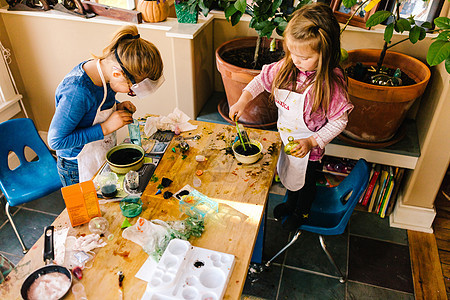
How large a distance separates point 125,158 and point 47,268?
24.6 inches

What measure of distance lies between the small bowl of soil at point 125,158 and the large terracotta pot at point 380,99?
1284 millimetres

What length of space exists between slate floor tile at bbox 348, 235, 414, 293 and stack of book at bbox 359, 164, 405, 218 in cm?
28

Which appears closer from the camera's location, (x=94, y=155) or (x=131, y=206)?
(x=131, y=206)

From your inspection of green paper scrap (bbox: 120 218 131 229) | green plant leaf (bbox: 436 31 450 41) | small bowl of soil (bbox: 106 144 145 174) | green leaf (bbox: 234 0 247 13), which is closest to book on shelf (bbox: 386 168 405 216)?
green plant leaf (bbox: 436 31 450 41)

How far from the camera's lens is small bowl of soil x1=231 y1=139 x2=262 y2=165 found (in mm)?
1738

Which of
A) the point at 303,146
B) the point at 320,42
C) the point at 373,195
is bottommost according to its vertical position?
the point at 373,195

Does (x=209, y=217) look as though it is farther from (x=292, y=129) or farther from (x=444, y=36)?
(x=444, y=36)

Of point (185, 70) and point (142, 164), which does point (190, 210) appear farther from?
point (185, 70)

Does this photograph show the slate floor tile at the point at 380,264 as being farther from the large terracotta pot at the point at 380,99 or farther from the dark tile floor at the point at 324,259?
the large terracotta pot at the point at 380,99

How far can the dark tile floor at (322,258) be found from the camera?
2139 millimetres

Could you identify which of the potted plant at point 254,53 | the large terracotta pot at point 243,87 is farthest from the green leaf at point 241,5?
the large terracotta pot at point 243,87

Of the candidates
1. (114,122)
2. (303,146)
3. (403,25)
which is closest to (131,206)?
(114,122)

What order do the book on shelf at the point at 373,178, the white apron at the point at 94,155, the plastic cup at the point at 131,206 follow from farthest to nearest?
the book on shelf at the point at 373,178
the white apron at the point at 94,155
the plastic cup at the point at 131,206

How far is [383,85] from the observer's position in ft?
7.04
